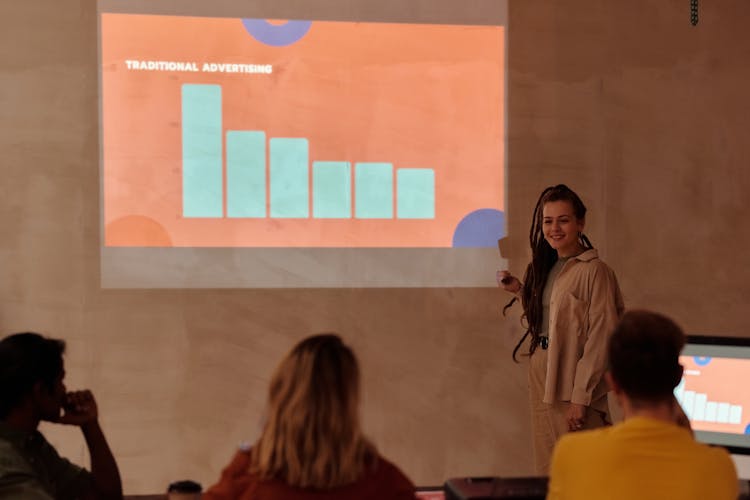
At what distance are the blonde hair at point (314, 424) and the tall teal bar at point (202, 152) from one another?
2.54 metres

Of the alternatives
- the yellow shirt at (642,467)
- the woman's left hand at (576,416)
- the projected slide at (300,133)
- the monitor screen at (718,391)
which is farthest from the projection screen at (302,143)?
the yellow shirt at (642,467)

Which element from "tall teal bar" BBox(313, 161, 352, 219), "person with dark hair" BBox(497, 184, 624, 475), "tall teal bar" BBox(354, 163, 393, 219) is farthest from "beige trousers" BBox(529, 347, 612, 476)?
"tall teal bar" BBox(313, 161, 352, 219)

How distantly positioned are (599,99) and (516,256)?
3.05 feet

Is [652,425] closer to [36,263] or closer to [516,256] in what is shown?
[516,256]

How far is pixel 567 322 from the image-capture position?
2961mm

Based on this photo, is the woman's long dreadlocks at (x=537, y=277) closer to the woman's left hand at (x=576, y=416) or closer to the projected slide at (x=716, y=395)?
the woman's left hand at (x=576, y=416)

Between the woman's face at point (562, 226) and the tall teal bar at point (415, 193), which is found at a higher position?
the tall teal bar at point (415, 193)

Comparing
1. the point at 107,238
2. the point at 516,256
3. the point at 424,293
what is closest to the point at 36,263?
the point at 107,238

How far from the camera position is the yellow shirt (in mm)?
1412

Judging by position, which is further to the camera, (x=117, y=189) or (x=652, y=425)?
(x=117, y=189)

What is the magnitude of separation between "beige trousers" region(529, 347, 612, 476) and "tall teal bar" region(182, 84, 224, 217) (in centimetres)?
172

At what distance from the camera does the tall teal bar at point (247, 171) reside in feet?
13.1

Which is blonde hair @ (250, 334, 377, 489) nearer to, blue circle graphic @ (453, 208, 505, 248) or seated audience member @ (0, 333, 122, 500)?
seated audience member @ (0, 333, 122, 500)

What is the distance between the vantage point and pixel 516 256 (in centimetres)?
418
